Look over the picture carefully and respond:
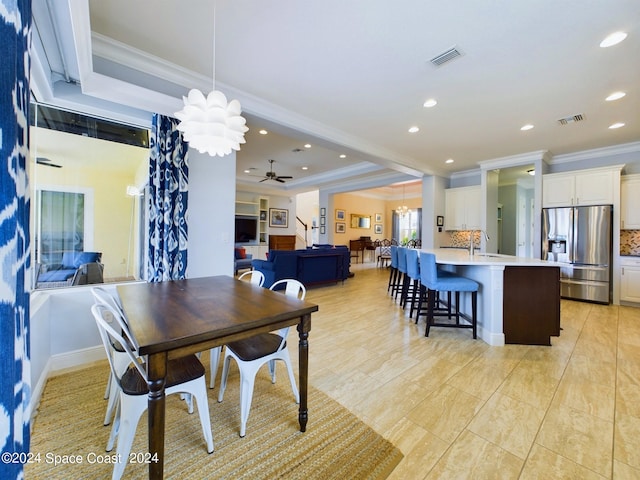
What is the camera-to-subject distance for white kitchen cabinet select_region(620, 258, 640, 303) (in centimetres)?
453

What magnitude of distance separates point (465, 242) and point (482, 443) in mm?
6268

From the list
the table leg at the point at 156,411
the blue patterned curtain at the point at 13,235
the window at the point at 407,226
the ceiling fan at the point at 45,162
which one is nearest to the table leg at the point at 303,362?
the table leg at the point at 156,411

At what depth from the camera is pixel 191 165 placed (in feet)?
9.84

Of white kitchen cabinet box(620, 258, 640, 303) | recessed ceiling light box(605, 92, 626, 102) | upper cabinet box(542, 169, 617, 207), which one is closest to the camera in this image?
recessed ceiling light box(605, 92, 626, 102)

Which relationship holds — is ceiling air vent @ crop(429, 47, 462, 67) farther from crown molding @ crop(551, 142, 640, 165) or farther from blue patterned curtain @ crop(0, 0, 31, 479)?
crown molding @ crop(551, 142, 640, 165)

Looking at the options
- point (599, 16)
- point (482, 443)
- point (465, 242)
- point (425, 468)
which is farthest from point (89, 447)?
point (465, 242)

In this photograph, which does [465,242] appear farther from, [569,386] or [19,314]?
[19,314]

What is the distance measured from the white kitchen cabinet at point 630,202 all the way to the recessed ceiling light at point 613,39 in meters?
3.70

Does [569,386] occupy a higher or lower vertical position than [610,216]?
lower

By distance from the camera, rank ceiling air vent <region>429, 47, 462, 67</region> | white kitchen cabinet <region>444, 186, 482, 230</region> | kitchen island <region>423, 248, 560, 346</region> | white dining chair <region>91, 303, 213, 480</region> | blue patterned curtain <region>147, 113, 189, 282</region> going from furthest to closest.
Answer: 1. white kitchen cabinet <region>444, 186, 482, 230</region>
2. kitchen island <region>423, 248, 560, 346</region>
3. blue patterned curtain <region>147, 113, 189, 282</region>
4. ceiling air vent <region>429, 47, 462, 67</region>
5. white dining chair <region>91, 303, 213, 480</region>

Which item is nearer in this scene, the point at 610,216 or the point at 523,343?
the point at 523,343

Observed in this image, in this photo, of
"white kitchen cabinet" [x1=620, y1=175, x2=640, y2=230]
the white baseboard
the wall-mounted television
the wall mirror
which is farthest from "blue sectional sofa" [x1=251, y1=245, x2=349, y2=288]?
"white kitchen cabinet" [x1=620, y1=175, x2=640, y2=230]

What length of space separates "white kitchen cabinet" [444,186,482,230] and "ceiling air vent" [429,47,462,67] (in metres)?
4.43

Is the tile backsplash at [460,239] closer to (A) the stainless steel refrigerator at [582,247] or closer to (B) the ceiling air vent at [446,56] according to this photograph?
(A) the stainless steel refrigerator at [582,247]
